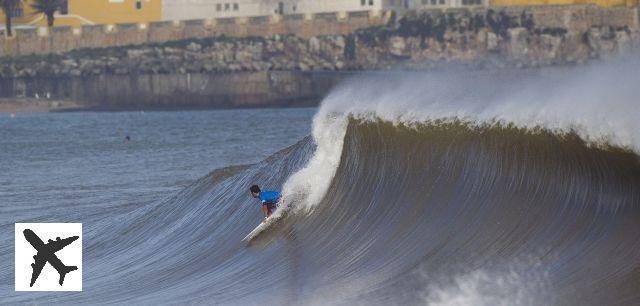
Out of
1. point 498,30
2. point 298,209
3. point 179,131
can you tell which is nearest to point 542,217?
point 298,209

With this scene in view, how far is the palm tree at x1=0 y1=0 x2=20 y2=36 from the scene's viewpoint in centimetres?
11619

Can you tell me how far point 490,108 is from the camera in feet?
55.4

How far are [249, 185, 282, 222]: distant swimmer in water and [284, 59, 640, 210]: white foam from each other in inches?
24.6

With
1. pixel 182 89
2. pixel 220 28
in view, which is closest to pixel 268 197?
pixel 182 89

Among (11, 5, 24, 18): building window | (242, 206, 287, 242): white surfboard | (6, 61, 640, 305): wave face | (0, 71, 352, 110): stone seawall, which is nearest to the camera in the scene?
(6, 61, 640, 305): wave face

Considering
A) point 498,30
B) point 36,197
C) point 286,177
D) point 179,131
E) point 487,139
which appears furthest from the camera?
point 498,30

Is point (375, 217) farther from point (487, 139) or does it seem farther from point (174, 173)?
point (174, 173)

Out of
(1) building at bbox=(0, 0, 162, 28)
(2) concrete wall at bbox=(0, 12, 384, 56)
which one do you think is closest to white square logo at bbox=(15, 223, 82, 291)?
(2) concrete wall at bbox=(0, 12, 384, 56)

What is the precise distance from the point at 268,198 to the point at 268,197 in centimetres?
3

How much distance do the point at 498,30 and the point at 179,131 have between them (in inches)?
2333

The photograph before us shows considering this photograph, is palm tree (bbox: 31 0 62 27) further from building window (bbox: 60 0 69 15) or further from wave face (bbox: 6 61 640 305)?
wave face (bbox: 6 61 640 305)

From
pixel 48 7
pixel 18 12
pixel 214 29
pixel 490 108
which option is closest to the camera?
pixel 490 108

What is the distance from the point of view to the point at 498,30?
11625cm

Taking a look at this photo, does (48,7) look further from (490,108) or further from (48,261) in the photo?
(48,261)
